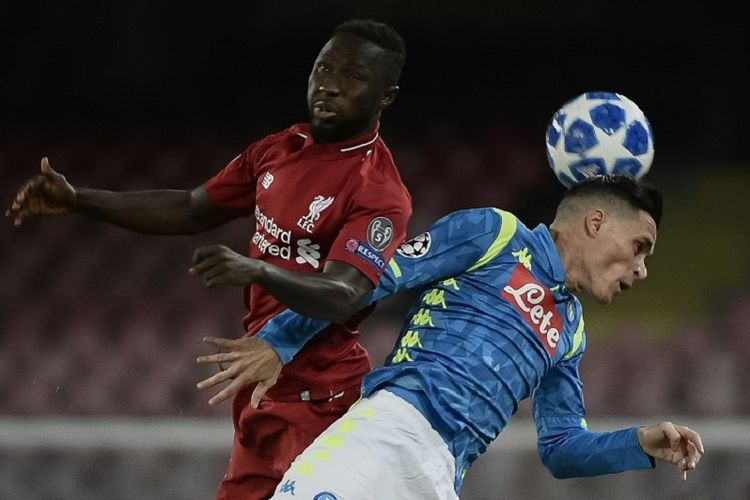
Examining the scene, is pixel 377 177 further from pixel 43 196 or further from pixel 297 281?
pixel 43 196

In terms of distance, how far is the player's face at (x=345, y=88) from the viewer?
2.67m

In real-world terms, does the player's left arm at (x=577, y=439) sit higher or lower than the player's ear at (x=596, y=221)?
lower

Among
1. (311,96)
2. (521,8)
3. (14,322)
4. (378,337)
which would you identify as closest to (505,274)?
(311,96)

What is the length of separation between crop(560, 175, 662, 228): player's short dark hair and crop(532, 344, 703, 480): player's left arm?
316 mm

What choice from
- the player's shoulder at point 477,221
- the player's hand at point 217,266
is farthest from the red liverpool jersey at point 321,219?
the player's hand at point 217,266

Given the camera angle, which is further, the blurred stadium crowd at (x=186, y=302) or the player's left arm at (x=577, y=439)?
the blurred stadium crowd at (x=186, y=302)

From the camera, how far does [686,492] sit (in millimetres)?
4324

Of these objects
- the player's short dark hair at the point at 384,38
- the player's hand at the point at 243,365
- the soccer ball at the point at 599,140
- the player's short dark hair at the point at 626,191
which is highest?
the player's short dark hair at the point at 384,38

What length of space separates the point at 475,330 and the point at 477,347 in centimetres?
3

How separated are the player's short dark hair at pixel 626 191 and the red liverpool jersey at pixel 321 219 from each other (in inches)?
13.2

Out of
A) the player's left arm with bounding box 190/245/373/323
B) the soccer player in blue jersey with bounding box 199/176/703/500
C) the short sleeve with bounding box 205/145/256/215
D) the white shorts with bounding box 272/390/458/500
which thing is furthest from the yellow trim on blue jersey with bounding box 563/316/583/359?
the short sleeve with bounding box 205/145/256/215

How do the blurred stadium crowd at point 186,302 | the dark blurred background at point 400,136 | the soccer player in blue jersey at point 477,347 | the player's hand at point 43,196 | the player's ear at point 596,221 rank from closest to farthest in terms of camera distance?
the soccer player in blue jersey at point 477,347 → the player's ear at point 596,221 → the player's hand at point 43,196 → the blurred stadium crowd at point 186,302 → the dark blurred background at point 400,136

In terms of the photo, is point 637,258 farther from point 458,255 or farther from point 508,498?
point 508,498

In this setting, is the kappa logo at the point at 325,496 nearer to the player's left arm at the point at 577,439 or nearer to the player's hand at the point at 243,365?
the player's hand at the point at 243,365
